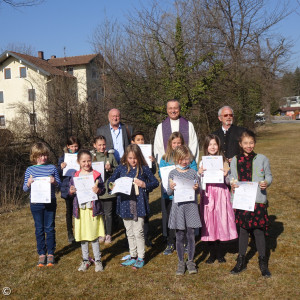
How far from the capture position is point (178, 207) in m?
4.55

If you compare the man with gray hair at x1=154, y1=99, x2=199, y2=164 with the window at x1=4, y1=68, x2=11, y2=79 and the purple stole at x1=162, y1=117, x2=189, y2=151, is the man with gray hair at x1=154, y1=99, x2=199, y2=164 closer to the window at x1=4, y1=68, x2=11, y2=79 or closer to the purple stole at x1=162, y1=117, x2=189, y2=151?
the purple stole at x1=162, y1=117, x2=189, y2=151

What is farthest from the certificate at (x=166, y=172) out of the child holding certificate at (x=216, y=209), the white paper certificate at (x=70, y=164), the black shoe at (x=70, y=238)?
the black shoe at (x=70, y=238)

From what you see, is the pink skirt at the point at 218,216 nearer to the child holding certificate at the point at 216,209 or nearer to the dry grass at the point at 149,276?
the child holding certificate at the point at 216,209

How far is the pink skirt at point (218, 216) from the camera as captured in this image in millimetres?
4723

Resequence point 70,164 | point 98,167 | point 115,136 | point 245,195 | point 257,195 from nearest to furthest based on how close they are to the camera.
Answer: point 245,195, point 257,195, point 98,167, point 70,164, point 115,136

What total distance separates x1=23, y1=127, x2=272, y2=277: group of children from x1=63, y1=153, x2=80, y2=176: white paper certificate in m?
0.56

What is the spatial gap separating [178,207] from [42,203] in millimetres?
2006

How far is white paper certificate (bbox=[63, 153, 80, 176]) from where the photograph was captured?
545 cm

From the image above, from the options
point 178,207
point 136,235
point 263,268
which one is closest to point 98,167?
point 136,235

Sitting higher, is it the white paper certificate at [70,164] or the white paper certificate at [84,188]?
the white paper certificate at [70,164]

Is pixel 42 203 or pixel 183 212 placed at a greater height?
pixel 42 203

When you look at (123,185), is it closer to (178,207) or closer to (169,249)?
(178,207)

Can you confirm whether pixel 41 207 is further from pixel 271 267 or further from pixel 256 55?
pixel 256 55

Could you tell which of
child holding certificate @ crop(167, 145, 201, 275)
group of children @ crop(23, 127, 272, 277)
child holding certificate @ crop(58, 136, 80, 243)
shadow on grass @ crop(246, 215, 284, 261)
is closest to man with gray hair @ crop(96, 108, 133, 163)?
child holding certificate @ crop(58, 136, 80, 243)
